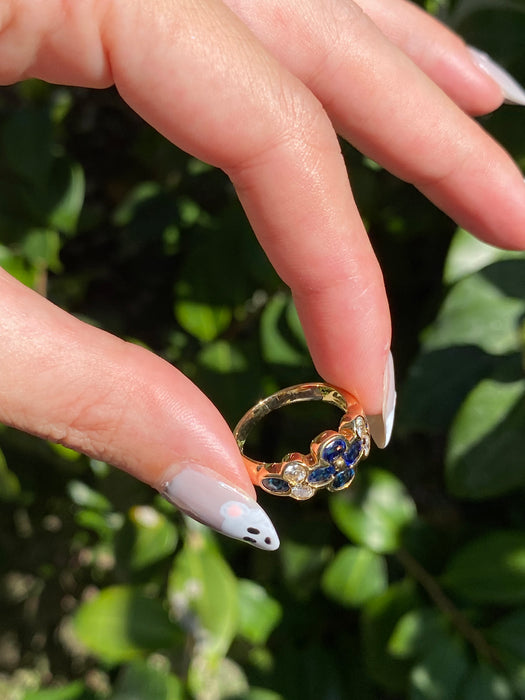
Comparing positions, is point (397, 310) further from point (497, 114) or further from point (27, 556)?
point (27, 556)

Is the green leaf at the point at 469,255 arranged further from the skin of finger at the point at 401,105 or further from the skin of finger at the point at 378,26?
the skin of finger at the point at 378,26

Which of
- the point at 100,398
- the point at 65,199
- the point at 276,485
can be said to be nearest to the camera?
the point at 100,398

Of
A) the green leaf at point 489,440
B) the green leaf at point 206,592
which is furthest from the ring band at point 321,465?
the green leaf at point 206,592

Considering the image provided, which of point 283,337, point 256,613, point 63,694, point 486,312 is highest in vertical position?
point 486,312

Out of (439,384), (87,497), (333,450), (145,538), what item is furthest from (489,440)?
(87,497)

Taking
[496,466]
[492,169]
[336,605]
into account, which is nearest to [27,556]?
[336,605]

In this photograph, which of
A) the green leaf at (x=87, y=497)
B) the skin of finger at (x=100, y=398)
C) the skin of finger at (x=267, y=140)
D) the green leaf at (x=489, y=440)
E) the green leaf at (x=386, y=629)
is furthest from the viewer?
the green leaf at (x=87, y=497)

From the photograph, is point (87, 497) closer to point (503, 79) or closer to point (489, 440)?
point (489, 440)

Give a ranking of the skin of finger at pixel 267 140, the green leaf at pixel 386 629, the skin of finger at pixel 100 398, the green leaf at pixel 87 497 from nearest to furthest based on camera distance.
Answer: the skin of finger at pixel 100 398, the skin of finger at pixel 267 140, the green leaf at pixel 386 629, the green leaf at pixel 87 497
